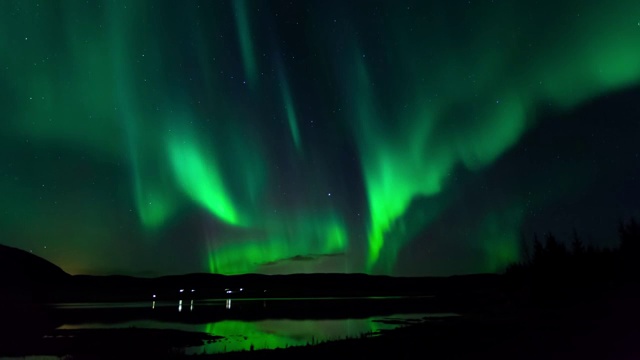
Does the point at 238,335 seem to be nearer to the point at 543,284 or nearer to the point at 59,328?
the point at 59,328

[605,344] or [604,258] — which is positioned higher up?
[604,258]

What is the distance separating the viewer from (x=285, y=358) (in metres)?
22.2

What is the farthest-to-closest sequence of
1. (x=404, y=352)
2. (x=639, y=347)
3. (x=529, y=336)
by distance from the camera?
(x=529, y=336) < (x=404, y=352) < (x=639, y=347)

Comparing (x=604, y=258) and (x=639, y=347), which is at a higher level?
(x=604, y=258)

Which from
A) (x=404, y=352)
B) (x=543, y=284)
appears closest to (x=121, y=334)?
(x=404, y=352)

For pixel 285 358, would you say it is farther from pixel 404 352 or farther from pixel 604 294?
pixel 604 294

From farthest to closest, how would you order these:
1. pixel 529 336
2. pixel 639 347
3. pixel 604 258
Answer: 1. pixel 604 258
2. pixel 529 336
3. pixel 639 347

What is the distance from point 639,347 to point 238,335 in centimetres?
2994

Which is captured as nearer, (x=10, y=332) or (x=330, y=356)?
(x=330, y=356)

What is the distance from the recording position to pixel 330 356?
22.0m

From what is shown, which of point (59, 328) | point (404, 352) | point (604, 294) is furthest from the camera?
point (604, 294)

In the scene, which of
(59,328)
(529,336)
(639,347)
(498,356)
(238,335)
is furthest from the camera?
(59,328)

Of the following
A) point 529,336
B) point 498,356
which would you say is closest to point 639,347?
point 498,356

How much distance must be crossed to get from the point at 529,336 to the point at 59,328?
138 feet
